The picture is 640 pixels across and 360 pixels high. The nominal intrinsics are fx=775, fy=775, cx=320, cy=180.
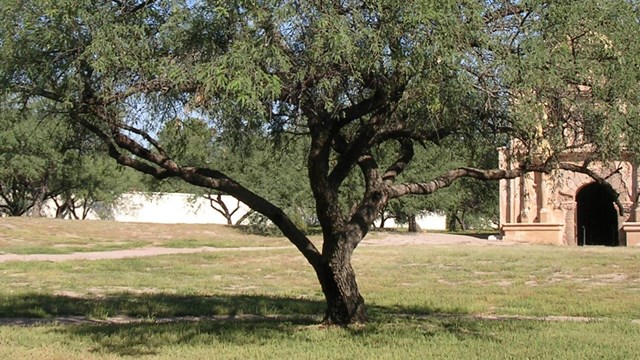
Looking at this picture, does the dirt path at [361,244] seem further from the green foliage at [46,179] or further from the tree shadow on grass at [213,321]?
the tree shadow on grass at [213,321]

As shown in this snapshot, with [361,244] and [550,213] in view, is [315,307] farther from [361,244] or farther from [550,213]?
[550,213]

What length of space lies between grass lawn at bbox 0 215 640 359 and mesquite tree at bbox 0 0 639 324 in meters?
1.76

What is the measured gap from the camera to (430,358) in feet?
28.8

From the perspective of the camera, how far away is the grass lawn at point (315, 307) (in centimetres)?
952

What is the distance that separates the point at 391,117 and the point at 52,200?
54109 mm

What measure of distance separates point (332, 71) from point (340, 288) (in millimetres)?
3559

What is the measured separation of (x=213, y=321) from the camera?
12.5m

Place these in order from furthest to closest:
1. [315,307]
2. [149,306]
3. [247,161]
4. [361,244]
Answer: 1. [361,244]
2. [247,161]
3. [315,307]
4. [149,306]

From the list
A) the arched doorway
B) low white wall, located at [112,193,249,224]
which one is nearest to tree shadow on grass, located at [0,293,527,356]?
the arched doorway

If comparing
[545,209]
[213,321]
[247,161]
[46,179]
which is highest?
[46,179]

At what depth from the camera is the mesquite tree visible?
8141mm

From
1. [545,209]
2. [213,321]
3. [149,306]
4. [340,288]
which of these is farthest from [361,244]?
[340,288]

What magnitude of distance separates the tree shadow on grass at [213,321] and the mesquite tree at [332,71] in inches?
43.0

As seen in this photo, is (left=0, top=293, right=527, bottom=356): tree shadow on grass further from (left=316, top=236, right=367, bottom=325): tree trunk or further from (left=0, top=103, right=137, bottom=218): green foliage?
(left=0, top=103, right=137, bottom=218): green foliage
